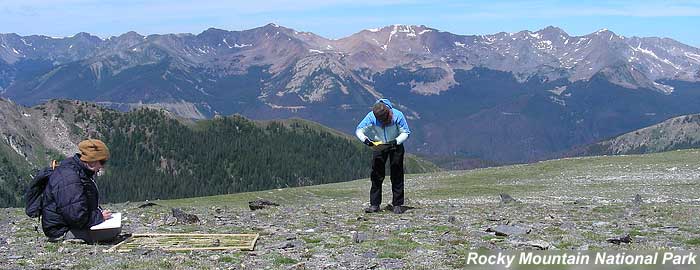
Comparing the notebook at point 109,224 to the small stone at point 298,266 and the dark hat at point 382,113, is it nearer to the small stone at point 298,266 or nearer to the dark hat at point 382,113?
the small stone at point 298,266

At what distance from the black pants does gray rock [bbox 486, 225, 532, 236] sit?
21.5ft

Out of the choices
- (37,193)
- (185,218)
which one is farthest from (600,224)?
(37,193)

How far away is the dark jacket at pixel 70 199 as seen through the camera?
19.3m

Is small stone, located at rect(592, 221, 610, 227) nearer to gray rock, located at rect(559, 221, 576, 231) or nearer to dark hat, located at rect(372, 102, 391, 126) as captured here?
gray rock, located at rect(559, 221, 576, 231)

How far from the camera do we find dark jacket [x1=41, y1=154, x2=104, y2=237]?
1928 centimetres

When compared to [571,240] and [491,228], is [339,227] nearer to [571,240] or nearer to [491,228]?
[491,228]

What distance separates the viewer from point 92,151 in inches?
765

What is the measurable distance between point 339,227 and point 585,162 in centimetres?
5756

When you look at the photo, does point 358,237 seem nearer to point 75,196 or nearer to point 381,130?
point 381,130

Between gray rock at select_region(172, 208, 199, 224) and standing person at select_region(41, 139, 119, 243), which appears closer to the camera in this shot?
standing person at select_region(41, 139, 119, 243)

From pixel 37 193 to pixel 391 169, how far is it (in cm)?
1307

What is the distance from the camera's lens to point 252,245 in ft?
62.8

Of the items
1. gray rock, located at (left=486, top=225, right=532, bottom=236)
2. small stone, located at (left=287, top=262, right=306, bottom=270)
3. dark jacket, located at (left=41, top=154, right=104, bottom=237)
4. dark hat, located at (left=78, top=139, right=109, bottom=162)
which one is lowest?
gray rock, located at (left=486, top=225, right=532, bottom=236)

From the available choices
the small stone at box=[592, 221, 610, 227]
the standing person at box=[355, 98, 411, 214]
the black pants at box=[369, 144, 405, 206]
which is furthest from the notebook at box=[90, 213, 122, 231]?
the small stone at box=[592, 221, 610, 227]
